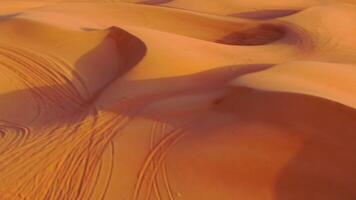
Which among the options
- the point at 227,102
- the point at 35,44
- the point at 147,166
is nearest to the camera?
the point at 147,166

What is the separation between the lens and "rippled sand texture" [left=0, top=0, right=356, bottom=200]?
4551mm

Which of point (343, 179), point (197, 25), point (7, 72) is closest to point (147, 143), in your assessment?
point (343, 179)

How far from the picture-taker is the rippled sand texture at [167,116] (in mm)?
4551

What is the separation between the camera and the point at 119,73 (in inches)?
294

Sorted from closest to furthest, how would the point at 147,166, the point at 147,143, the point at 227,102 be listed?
the point at 147,166 < the point at 147,143 < the point at 227,102

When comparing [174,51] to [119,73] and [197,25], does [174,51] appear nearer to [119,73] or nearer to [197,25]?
[119,73]

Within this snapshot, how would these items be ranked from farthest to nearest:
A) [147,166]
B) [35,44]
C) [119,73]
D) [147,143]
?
[35,44] → [119,73] → [147,143] → [147,166]

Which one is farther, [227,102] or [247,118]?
[227,102]

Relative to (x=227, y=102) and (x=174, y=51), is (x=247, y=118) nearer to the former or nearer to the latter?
(x=227, y=102)

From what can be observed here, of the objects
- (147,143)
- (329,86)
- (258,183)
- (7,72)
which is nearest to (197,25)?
(7,72)

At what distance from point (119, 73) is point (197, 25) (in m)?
3.69

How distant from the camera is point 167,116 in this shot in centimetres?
568

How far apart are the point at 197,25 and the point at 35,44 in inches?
147

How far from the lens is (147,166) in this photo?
479 cm
